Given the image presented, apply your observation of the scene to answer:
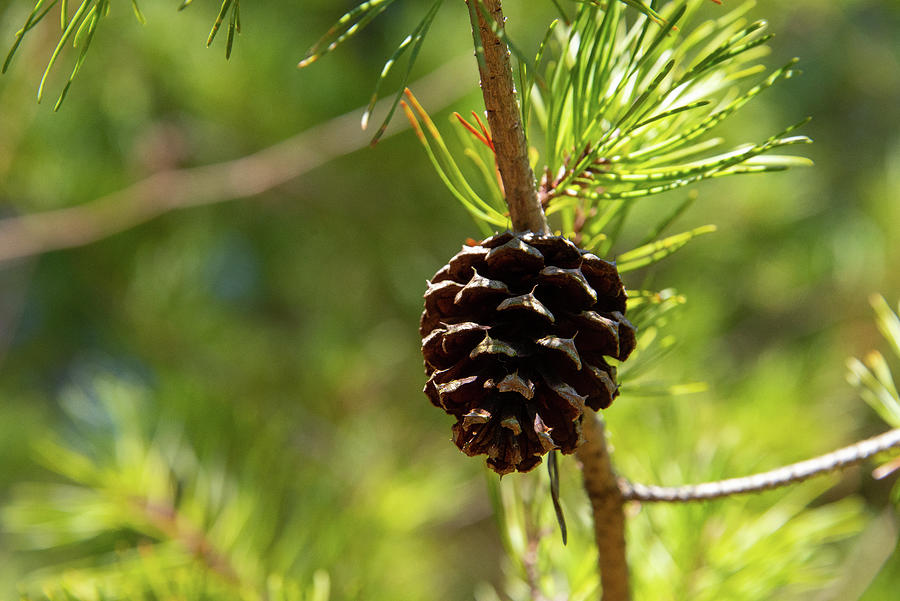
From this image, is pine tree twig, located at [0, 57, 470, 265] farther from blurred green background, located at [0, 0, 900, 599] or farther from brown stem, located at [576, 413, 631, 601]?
brown stem, located at [576, 413, 631, 601]

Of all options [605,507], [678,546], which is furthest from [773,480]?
[678,546]

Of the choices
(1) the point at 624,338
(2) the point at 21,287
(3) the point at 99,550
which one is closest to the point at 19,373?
(2) the point at 21,287

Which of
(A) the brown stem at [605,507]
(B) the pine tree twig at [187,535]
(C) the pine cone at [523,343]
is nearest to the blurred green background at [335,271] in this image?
(B) the pine tree twig at [187,535]

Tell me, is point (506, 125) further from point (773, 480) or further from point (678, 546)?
point (678, 546)

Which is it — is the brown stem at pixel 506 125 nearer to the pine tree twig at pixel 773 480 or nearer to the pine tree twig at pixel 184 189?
the pine tree twig at pixel 773 480

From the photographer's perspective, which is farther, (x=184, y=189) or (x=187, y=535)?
(x=184, y=189)

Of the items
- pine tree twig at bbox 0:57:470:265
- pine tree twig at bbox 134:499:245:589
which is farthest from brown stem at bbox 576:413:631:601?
pine tree twig at bbox 0:57:470:265
